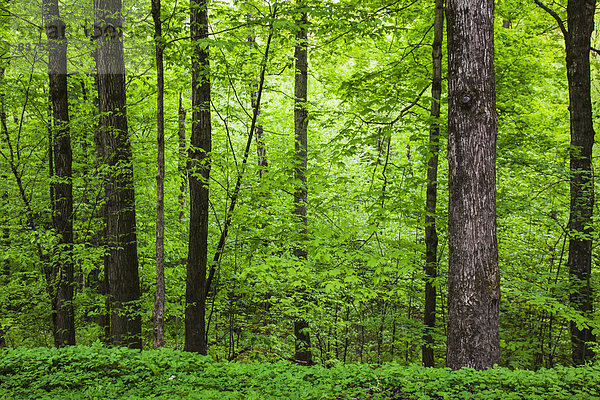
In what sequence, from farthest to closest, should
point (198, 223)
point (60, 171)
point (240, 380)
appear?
1. point (60, 171)
2. point (198, 223)
3. point (240, 380)

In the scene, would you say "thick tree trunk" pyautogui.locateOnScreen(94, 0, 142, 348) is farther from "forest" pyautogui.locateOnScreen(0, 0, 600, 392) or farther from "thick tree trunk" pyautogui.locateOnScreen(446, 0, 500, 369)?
"thick tree trunk" pyautogui.locateOnScreen(446, 0, 500, 369)

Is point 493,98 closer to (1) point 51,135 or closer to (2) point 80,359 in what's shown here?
(2) point 80,359

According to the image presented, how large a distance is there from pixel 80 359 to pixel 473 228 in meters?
4.85

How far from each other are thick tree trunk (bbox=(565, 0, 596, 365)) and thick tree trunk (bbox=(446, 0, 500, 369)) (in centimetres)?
375

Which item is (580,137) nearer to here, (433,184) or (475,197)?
(433,184)

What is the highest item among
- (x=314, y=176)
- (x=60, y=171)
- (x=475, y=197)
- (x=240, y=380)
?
(x=60, y=171)

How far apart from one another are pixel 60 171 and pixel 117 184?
202 cm

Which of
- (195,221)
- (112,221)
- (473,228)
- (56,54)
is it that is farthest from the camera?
(56,54)

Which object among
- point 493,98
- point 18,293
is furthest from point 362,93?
point 18,293

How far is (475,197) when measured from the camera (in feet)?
14.2

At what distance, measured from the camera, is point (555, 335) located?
8.96 metres

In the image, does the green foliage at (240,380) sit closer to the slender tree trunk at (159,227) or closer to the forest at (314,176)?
the forest at (314,176)

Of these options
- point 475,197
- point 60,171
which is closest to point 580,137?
point 475,197

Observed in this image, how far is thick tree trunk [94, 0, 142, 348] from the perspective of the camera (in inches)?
279
